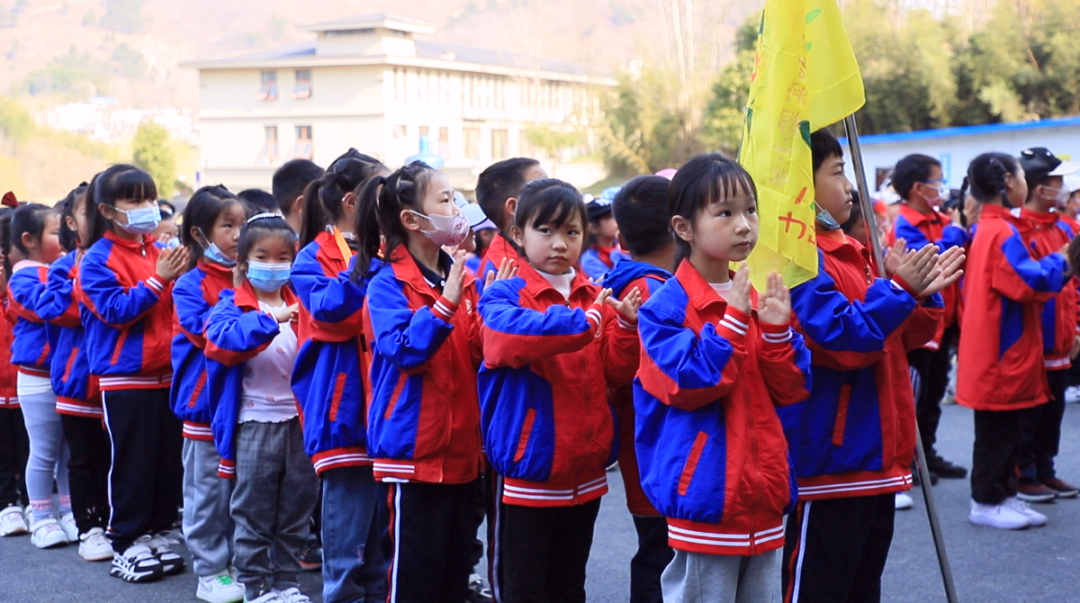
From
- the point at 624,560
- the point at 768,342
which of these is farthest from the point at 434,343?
the point at 624,560

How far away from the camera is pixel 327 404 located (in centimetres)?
396

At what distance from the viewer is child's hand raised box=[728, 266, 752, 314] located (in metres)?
2.79

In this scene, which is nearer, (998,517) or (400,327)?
(400,327)

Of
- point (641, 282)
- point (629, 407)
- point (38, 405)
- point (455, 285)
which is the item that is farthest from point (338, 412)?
point (38, 405)

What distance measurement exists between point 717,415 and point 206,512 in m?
2.68

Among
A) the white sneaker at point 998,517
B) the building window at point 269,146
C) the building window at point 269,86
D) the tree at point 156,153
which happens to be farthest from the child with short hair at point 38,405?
the building window at point 269,86

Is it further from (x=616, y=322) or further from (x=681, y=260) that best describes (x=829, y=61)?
(x=616, y=322)

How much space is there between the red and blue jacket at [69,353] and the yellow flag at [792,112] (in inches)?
136

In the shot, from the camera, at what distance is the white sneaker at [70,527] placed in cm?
563

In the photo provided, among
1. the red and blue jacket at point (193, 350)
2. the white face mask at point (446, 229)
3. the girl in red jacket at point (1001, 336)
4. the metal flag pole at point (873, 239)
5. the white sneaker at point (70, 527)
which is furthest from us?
the white sneaker at point (70, 527)

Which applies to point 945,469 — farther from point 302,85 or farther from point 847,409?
point 302,85

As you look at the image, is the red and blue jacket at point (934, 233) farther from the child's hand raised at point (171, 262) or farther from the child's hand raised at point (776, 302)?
the child's hand raised at point (171, 262)

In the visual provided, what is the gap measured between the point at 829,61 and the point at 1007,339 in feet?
8.84

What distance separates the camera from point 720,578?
2.96 meters
